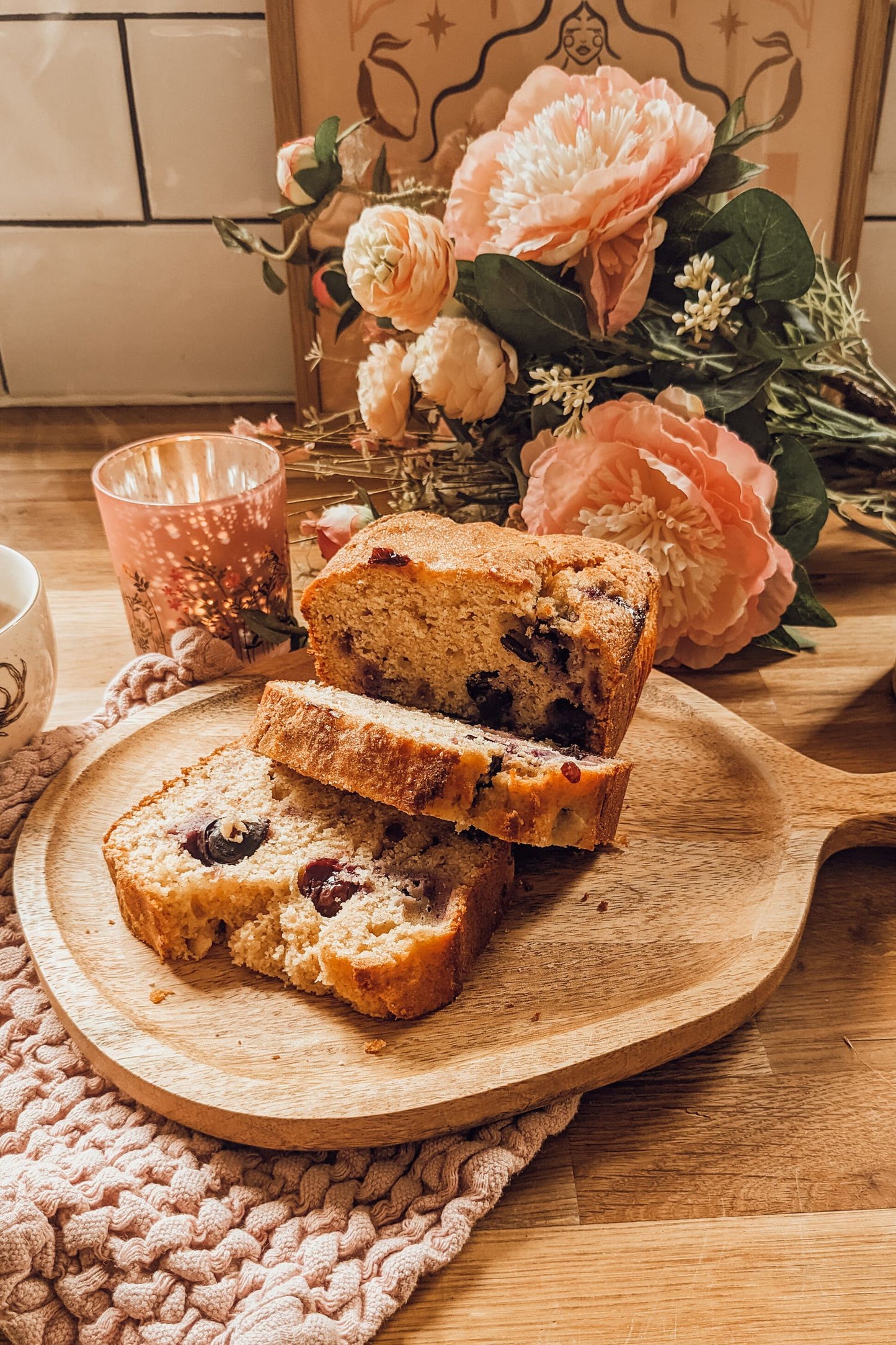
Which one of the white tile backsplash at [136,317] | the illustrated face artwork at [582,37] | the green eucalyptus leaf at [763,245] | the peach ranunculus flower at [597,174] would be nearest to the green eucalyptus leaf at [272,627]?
the peach ranunculus flower at [597,174]

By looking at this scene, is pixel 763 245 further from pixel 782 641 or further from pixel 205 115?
pixel 205 115

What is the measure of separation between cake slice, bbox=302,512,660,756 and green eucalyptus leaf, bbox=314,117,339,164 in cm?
84

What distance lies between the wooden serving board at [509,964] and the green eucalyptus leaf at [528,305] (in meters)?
0.74

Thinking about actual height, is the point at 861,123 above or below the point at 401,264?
above

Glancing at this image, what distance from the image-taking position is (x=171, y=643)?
202 cm

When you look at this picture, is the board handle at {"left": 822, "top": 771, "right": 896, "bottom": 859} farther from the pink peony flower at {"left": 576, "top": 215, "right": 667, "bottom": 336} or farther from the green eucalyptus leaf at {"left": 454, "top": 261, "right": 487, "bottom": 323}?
the green eucalyptus leaf at {"left": 454, "top": 261, "right": 487, "bottom": 323}

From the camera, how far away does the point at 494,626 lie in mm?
1683

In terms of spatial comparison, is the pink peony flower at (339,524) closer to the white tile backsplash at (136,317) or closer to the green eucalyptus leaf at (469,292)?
the green eucalyptus leaf at (469,292)

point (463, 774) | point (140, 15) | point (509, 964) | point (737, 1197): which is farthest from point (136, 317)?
point (737, 1197)

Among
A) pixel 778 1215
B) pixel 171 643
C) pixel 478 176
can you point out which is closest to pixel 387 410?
pixel 478 176

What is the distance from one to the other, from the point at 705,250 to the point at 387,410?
0.68 metres

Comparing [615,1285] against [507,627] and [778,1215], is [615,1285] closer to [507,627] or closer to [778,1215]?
[778,1215]

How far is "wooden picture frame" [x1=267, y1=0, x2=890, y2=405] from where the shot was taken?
2592mm

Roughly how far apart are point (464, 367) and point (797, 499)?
71cm
